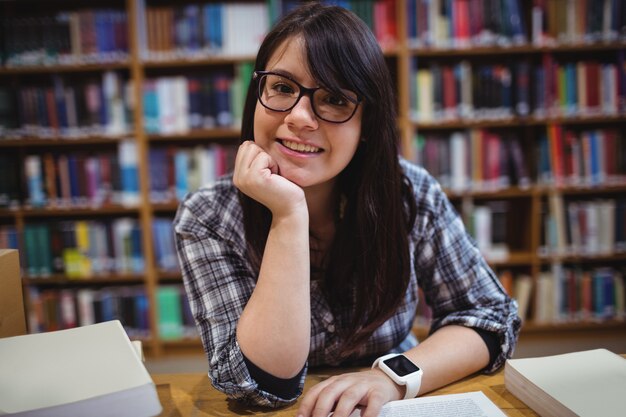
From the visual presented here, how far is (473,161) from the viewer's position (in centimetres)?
277

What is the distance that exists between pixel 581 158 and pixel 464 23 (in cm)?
101

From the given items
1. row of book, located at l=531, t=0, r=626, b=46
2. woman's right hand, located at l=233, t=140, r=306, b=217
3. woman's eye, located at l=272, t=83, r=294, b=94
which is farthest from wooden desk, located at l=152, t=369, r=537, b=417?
row of book, located at l=531, t=0, r=626, b=46

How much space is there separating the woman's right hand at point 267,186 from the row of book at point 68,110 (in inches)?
81.1

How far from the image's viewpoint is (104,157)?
278cm

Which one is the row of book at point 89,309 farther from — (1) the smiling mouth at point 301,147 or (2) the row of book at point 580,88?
(2) the row of book at point 580,88

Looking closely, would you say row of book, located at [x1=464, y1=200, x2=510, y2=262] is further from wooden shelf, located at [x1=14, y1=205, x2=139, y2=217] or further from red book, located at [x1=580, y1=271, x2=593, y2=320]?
wooden shelf, located at [x1=14, y1=205, x2=139, y2=217]

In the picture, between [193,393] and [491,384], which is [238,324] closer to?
[193,393]

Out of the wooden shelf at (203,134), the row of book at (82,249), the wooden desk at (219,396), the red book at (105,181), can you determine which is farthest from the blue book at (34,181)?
the wooden desk at (219,396)

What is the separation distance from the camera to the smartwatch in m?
0.76

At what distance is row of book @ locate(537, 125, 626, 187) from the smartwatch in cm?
231

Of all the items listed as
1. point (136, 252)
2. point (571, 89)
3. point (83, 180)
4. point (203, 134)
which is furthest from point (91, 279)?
point (571, 89)

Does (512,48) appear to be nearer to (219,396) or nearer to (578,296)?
(578,296)

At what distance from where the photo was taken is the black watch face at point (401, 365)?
778 mm

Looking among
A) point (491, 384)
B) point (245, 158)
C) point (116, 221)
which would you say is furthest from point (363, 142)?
point (116, 221)
